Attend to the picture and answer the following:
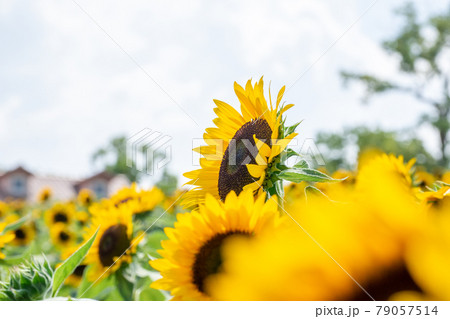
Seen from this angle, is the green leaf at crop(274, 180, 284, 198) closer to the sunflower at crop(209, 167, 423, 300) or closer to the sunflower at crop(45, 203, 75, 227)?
the sunflower at crop(209, 167, 423, 300)

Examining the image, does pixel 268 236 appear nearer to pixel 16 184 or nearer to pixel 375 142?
pixel 16 184

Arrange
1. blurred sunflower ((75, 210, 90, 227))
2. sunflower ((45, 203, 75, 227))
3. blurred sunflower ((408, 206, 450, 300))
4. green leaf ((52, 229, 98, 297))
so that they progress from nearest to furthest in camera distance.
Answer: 1. blurred sunflower ((408, 206, 450, 300))
2. green leaf ((52, 229, 98, 297))
3. blurred sunflower ((75, 210, 90, 227))
4. sunflower ((45, 203, 75, 227))

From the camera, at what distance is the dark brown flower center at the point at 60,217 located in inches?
133

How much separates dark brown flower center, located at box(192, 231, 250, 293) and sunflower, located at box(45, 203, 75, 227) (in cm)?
298

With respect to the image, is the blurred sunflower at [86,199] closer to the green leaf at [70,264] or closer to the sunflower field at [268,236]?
the sunflower field at [268,236]

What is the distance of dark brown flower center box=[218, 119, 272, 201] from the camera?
26.2 inches

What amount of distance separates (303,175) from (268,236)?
29 cm

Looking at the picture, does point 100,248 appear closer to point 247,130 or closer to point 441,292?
point 247,130

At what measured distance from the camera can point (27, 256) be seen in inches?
43.4

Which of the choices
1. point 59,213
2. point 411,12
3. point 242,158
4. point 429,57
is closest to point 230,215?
point 242,158

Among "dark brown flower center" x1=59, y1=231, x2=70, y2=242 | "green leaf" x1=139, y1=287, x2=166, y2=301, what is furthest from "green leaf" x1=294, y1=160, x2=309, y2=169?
"dark brown flower center" x1=59, y1=231, x2=70, y2=242

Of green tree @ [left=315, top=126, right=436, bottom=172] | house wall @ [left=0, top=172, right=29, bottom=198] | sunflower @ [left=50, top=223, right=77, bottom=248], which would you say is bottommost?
sunflower @ [left=50, top=223, right=77, bottom=248]
